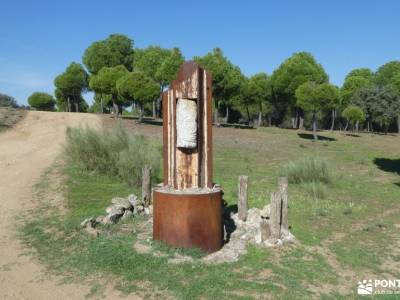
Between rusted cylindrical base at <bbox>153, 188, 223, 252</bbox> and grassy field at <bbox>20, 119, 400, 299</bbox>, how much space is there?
0.82ft

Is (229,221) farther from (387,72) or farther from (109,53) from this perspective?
(387,72)

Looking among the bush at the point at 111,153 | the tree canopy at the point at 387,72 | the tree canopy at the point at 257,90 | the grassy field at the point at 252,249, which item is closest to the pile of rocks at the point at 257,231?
the grassy field at the point at 252,249

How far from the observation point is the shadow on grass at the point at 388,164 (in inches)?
770

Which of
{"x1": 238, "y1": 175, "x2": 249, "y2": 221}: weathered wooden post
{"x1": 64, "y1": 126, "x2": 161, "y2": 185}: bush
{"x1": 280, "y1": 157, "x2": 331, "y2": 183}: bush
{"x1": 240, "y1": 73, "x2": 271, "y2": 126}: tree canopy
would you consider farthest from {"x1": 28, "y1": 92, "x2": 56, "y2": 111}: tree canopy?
{"x1": 238, "y1": 175, "x2": 249, "y2": 221}: weathered wooden post

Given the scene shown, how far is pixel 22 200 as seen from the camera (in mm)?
11688

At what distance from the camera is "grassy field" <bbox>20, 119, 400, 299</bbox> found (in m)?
6.13

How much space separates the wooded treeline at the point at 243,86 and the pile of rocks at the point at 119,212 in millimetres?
25451

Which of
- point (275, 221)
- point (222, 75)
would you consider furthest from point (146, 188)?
point (222, 75)

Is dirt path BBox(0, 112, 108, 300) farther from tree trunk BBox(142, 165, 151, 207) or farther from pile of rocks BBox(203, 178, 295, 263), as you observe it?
tree trunk BBox(142, 165, 151, 207)

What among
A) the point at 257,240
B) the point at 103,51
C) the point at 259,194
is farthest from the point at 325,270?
the point at 103,51

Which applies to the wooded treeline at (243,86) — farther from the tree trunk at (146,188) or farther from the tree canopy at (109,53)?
the tree trunk at (146,188)

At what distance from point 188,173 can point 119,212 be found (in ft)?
7.87

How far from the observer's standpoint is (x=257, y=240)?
26.5 feet

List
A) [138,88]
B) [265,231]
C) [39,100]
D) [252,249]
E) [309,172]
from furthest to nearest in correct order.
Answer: [39,100]
[138,88]
[309,172]
[265,231]
[252,249]
